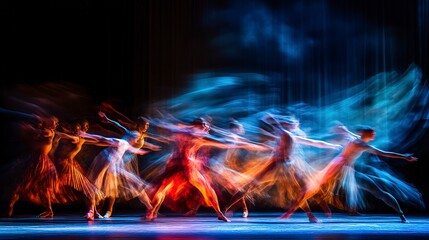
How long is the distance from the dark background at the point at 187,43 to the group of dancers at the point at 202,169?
3.06ft

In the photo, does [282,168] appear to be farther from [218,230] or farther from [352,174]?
[218,230]

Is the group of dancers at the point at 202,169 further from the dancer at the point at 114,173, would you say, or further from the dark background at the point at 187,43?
the dark background at the point at 187,43

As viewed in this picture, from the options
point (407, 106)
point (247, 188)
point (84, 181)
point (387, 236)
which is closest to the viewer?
point (387, 236)

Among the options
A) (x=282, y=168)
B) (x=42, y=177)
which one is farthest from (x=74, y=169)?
(x=282, y=168)

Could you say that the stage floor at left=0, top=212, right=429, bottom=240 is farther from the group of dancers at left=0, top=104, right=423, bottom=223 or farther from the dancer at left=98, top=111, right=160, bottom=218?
the dancer at left=98, top=111, right=160, bottom=218

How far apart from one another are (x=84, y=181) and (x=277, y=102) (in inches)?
158

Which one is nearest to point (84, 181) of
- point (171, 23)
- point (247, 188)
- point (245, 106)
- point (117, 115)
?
point (117, 115)

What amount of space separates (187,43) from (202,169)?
11.7 feet

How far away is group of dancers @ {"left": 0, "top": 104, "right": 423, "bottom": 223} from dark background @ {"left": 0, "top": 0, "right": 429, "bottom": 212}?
36.7 inches

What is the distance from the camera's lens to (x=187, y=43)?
11555mm

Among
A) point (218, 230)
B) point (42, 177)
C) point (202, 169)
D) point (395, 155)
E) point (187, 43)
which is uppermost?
point (187, 43)

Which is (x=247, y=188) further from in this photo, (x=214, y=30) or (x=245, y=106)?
(x=214, y=30)

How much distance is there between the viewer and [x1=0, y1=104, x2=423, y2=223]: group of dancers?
805 cm

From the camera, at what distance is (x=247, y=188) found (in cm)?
814
